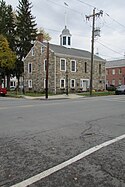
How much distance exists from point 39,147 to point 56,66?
3772 centimetres

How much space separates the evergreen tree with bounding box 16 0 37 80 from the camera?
187ft

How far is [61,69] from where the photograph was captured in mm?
45312

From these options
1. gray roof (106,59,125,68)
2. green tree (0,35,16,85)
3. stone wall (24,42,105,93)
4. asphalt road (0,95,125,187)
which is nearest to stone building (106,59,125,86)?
gray roof (106,59,125,68)

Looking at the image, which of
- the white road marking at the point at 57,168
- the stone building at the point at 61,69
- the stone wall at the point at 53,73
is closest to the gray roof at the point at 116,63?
the stone building at the point at 61,69

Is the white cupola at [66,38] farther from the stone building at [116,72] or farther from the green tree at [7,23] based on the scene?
the stone building at [116,72]

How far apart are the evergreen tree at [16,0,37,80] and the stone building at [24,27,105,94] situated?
617 cm

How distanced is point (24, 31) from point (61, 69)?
16.5 meters

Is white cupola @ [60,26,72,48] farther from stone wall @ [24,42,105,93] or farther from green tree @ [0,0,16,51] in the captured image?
green tree @ [0,0,16,51]

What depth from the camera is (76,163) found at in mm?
5656

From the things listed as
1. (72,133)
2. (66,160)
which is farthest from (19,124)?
(66,160)

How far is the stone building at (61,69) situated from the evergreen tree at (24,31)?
6166 mm

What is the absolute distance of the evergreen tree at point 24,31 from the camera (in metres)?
57.1

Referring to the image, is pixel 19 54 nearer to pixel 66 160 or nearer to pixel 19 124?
pixel 19 124

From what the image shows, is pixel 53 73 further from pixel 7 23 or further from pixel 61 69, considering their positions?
pixel 7 23
